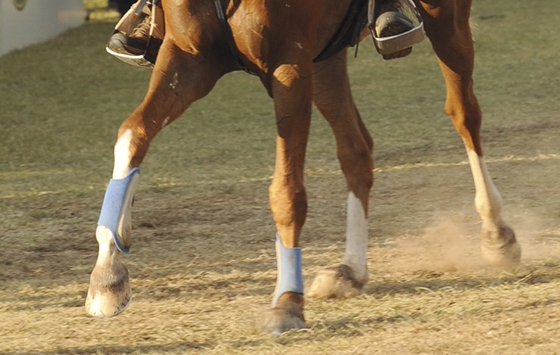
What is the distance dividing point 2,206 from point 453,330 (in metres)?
3.75

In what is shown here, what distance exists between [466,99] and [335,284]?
1.35 m

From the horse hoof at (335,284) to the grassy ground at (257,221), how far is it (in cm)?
6

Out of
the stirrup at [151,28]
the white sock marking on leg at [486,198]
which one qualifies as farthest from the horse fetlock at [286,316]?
the white sock marking on leg at [486,198]

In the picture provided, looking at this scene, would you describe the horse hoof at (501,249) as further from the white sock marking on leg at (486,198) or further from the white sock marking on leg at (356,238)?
the white sock marking on leg at (356,238)

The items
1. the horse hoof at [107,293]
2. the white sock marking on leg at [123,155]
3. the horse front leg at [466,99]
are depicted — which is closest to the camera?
the horse hoof at [107,293]

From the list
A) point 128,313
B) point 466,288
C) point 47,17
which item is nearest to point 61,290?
point 128,313

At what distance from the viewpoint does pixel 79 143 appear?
8.40 m

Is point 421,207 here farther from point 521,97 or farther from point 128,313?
point 521,97

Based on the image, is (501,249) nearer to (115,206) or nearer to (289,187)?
(289,187)

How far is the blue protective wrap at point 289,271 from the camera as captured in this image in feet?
12.6

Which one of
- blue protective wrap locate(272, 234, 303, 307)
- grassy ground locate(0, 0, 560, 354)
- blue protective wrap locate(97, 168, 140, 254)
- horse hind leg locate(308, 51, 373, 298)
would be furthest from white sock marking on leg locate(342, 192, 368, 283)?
blue protective wrap locate(97, 168, 140, 254)

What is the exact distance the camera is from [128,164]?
11.8 ft

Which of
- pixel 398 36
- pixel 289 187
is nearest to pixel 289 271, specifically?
pixel 289 187

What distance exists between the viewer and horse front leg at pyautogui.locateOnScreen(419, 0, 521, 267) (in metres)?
4.79
